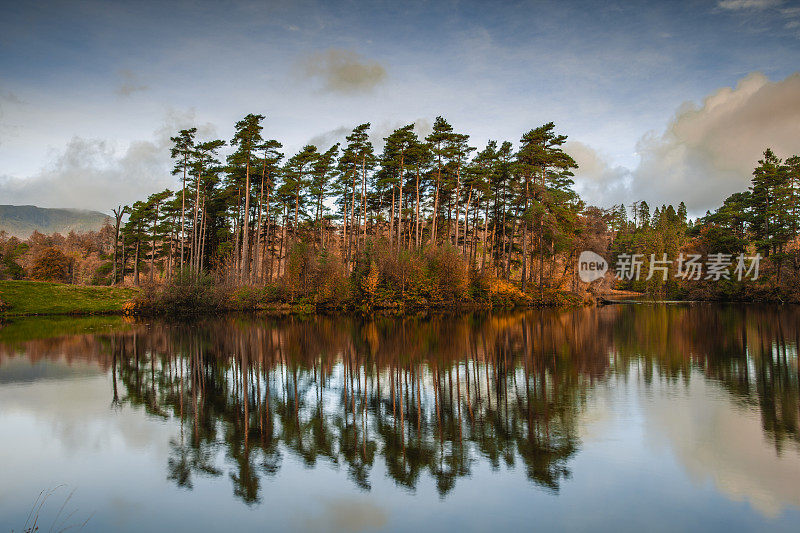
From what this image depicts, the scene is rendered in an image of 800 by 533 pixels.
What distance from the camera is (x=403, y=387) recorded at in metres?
11.0

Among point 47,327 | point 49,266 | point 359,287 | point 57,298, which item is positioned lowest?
point 47,327

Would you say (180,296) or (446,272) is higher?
(446,272)

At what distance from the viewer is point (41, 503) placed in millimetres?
5891

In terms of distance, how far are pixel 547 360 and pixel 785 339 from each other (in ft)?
41.9

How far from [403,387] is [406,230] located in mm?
43650

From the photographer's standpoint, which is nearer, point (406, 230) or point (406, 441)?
point (406, 441)

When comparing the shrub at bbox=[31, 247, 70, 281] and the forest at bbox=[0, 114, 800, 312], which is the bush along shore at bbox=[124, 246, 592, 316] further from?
the shrub at bbox=[31, 247, 70, 281]

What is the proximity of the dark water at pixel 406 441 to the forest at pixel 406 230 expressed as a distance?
20.6 metres

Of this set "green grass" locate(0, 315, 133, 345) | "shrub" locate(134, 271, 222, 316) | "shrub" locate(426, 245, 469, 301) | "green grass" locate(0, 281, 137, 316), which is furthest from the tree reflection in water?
"green grass" locate(0, 281, 137, 316)

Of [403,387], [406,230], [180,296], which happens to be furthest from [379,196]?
[403,387]

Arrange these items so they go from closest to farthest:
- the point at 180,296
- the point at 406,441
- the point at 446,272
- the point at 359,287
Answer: the point at 406,441, the point at 180,296, the point at 359,287, the point at 446,272

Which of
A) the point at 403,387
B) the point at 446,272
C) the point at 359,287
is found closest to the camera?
the point at 403,387

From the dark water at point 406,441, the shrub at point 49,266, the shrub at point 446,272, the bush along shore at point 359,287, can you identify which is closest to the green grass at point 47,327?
the bush along shore at point 359,287

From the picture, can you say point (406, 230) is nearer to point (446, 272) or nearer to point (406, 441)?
point (446, 272)
